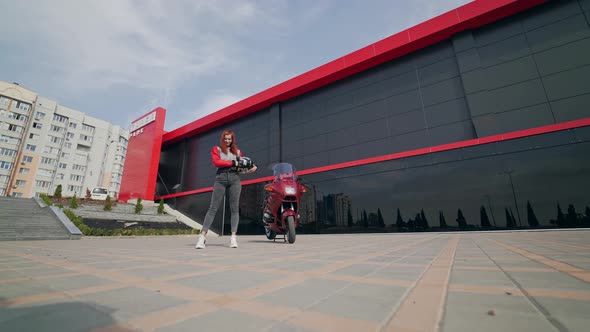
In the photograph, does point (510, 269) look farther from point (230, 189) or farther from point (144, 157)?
point (144, 157)

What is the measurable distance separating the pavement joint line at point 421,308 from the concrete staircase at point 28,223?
423 inches

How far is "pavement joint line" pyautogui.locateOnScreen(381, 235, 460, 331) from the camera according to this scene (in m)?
0.72

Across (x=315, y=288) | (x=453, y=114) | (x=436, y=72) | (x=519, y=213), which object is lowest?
(x=315, y=288)

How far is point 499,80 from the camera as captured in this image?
32.3 feet

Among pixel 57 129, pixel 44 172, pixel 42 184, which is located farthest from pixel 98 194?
pixel 57 129

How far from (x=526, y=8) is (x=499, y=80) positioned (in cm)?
329

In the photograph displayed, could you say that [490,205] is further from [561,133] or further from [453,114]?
[453,114]

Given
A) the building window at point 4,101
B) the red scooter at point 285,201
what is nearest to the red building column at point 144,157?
the red scooter at point 285,201

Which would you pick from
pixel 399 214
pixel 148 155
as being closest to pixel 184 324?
pixel 399 214

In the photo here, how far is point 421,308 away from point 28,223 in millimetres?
14460

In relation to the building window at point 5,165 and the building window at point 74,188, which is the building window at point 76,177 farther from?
the building window at point 5,165

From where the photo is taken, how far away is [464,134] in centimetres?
993

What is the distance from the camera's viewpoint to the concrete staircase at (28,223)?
25.7 feet

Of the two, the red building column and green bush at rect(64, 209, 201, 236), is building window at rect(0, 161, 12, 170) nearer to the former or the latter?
the red building column
